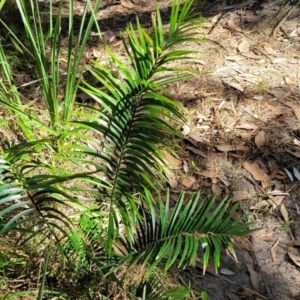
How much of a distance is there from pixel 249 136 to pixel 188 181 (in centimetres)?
51

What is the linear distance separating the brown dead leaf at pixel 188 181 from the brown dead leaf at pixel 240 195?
240 mm

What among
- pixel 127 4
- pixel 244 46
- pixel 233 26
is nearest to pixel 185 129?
pixel 244 46

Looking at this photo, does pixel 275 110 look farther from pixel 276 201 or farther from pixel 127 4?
pixel 127 4

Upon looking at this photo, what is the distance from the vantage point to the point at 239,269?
2.45 meters

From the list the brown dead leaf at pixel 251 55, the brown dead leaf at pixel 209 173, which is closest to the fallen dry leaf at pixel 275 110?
the brown dead leaf at pixel 251 55

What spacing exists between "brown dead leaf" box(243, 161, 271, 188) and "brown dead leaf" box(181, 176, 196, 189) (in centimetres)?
32

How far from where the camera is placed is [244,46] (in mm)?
3574

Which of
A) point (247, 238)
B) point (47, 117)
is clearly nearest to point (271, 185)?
point (247, 238)

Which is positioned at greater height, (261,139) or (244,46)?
(244,46)

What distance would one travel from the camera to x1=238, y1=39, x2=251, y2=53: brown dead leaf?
3547mm

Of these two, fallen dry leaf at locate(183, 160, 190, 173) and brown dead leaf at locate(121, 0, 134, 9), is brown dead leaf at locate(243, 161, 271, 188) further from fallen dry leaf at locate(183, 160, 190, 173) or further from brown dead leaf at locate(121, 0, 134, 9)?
brown dead leaf at locate(121, 0, 134, 9)

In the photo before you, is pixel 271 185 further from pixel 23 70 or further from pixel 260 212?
pixel 23 70

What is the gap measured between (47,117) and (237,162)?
113 centimetres

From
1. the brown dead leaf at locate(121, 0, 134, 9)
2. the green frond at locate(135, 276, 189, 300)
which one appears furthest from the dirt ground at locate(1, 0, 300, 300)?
the green frond at locate(135, 276, 189, 300)
